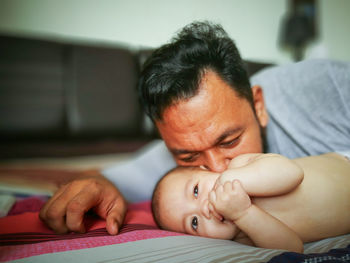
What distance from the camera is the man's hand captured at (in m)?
0.58

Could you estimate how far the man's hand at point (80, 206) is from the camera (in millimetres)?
584

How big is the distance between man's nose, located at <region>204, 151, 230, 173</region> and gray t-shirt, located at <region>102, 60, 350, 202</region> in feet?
1.09

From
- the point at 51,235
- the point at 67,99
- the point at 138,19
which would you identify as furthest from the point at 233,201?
the point at 138,19

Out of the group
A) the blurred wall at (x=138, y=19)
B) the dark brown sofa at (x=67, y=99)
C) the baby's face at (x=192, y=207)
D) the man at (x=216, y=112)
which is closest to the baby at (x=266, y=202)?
the baby's face at (x=192, y=207)

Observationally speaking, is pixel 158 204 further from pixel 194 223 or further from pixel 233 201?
pixel 233 201

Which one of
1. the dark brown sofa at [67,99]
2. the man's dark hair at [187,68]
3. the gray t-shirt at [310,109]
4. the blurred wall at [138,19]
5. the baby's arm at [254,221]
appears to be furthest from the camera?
the blurred wall at [138,19]

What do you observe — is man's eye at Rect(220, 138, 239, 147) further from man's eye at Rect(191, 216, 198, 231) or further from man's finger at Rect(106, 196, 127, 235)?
man's finger at Rect(106, 196, 127, 235)

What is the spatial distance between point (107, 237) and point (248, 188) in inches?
13.1

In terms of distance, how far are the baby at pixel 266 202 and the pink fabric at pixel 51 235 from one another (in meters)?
0.12

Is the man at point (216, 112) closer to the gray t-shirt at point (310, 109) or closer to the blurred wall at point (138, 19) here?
the gray t-shirt at point (310, 109)

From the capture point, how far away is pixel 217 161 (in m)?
0.76

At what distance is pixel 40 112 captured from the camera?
2002 mm

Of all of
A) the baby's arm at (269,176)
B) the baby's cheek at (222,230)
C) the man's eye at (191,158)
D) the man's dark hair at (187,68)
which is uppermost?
the man's dark hair at (187,68)

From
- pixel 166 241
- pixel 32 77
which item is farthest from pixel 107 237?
pixel 32 77
